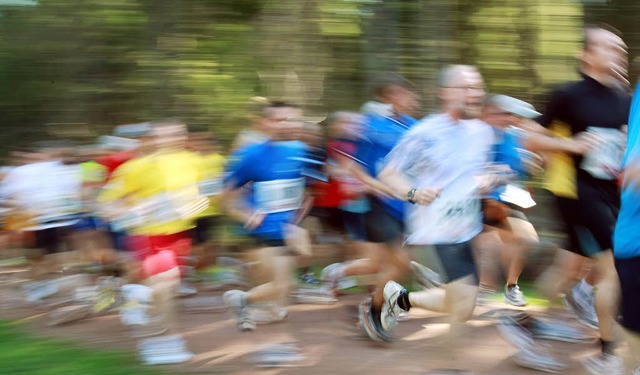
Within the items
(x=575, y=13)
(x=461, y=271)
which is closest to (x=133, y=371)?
(x=461, y=271)

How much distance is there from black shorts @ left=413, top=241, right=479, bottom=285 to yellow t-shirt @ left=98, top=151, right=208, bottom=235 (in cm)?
201

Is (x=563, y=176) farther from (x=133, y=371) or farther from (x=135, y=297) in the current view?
(x=135, y=297)

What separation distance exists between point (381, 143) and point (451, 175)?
1618mm

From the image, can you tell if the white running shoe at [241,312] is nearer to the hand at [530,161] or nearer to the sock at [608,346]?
the hand at [530,161]

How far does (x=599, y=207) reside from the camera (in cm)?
533

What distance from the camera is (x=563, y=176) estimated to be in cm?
554

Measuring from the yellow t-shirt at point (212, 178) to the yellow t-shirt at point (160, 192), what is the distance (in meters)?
2.07

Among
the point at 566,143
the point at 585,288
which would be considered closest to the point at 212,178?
the point at 585,288

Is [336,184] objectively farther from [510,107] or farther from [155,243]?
[155,243]

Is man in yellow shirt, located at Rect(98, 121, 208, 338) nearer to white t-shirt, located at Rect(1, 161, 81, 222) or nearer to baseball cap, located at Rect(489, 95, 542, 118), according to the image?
baseball cap, located at Rect(489, 95, 542, 118)

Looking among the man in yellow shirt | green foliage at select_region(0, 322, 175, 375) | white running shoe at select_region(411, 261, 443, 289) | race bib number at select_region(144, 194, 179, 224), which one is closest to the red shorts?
A: the man in yellow shirt

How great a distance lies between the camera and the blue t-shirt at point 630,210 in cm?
367

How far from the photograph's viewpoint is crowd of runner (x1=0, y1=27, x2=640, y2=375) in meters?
5.05

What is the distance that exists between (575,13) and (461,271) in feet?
19.2
